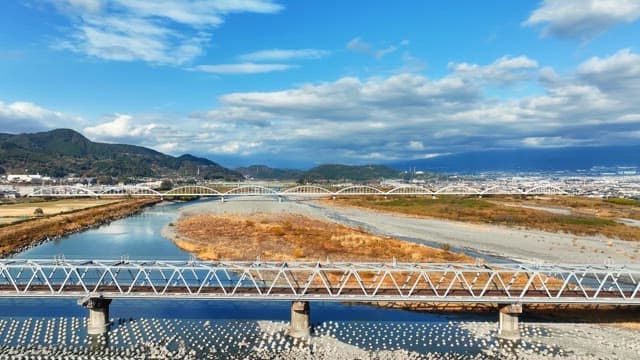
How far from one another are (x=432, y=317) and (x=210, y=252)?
22.3m

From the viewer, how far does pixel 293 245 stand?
46.4m

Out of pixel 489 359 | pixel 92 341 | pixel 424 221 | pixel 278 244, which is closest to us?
pixel 489 359

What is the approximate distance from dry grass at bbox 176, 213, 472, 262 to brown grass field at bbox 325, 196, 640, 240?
85.9 feet

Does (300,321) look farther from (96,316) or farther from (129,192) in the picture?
(129,192)

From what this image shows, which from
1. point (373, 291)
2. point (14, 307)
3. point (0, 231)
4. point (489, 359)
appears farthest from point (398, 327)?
point (0, 231)

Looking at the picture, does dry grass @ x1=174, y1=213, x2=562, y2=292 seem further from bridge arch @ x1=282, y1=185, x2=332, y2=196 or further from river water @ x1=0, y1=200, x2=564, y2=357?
bridge arch @ x1=282, y1=185, x2=332, y2=196

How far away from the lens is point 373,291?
23.9 m

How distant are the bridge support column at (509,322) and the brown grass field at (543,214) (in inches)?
1590

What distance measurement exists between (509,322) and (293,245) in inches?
1029

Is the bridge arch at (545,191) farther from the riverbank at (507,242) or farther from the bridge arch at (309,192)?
the riverbank at (507,242)

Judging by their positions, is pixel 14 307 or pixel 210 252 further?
pixel 210 252

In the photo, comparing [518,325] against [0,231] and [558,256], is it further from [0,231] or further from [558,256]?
[0,231]

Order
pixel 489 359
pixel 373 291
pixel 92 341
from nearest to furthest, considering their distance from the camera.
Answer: pixel 489 359 < pixel 92 341 < pixel 373 291

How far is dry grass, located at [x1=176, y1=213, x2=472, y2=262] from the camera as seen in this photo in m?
40.4
